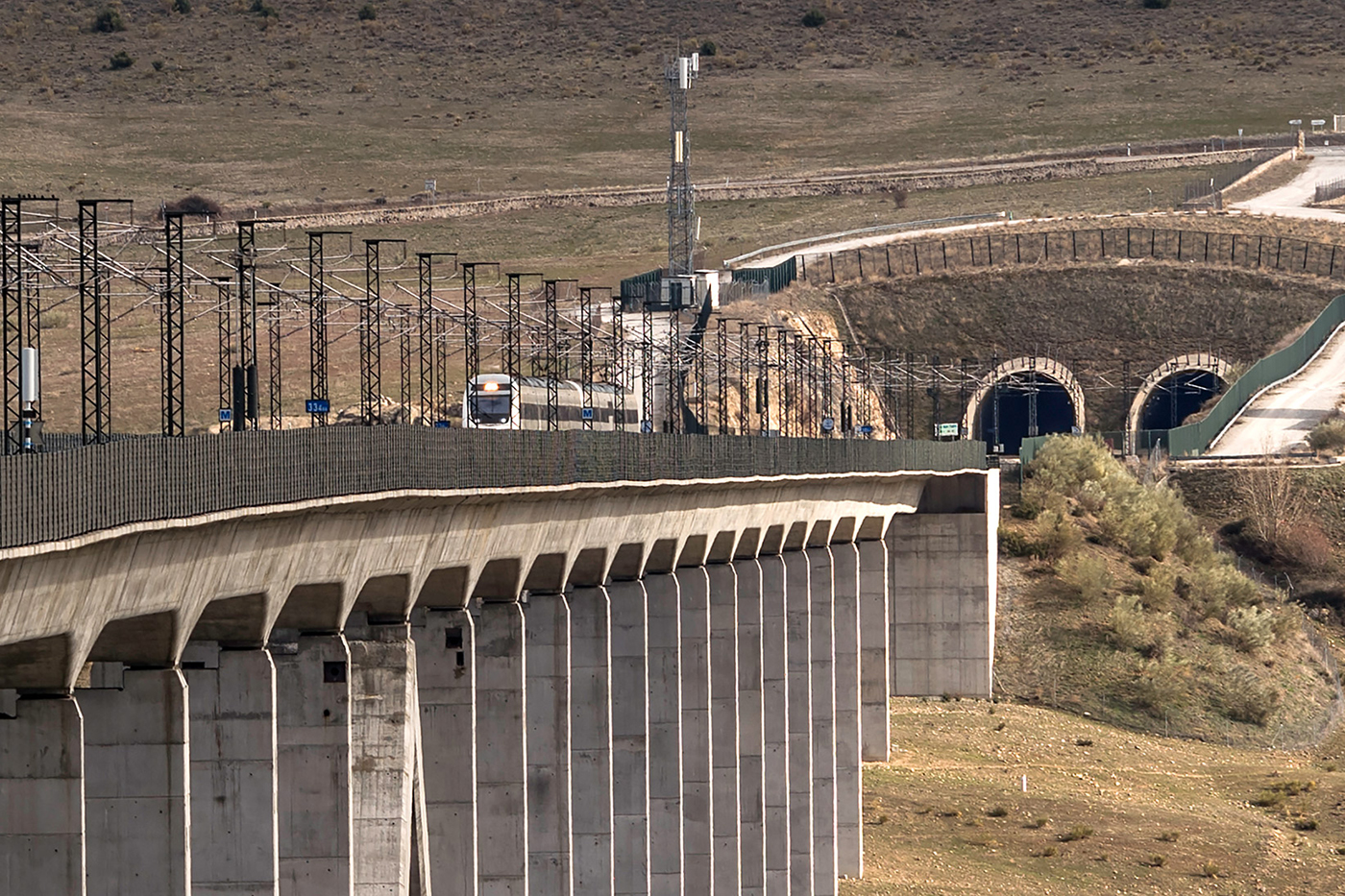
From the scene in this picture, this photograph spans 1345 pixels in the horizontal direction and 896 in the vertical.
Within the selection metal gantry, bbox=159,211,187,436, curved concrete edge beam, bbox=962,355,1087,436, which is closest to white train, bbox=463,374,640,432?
metal gantry, bbox=159,211,187,436

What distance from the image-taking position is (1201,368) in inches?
5118

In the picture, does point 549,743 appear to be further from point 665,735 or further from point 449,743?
point 665,735

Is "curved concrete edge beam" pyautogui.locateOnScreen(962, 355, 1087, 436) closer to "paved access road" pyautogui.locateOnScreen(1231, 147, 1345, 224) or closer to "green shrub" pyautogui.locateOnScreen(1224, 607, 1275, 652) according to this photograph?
"paved access road" pyautogui.locateOnScreen(1231, 147, 1345, 224)

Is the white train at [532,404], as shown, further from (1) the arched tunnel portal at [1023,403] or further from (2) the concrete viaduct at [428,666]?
(1) the arched tunnel portal at [1023,403]

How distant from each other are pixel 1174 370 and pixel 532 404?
201ft

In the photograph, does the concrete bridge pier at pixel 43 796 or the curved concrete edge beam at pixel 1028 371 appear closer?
the concrete bridge pier at pixel 43 796

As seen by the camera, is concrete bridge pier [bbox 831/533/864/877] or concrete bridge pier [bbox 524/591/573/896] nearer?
concrete bridge pier [bbox 524/591/573/896]

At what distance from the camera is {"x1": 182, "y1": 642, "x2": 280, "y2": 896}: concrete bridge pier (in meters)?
29.7

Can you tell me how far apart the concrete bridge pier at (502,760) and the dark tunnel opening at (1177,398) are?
93.2m

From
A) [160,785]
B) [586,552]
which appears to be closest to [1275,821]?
[586,552]

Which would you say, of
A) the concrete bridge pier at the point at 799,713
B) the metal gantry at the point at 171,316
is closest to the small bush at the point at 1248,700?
the concrete bridge pier at the point at 799,713

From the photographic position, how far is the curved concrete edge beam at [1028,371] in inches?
5010

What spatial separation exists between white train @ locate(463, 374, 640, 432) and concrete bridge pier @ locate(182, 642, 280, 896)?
3921cm

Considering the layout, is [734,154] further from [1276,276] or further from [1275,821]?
[1275,821]
